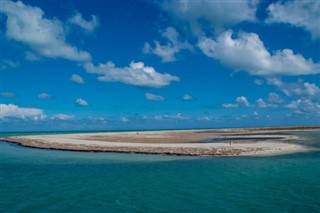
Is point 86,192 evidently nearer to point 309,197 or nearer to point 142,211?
point 142,211

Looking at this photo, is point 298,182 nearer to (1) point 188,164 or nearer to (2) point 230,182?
(2) point 230,182

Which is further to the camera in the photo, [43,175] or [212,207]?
[43,175]

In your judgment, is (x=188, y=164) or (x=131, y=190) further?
(x=188, y=164)

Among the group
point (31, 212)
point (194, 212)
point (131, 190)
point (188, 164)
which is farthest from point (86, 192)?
point (188, 164)

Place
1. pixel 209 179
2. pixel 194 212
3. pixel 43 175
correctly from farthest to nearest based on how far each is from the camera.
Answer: pixel 43 175
pixel 209 179
pixel 194 212

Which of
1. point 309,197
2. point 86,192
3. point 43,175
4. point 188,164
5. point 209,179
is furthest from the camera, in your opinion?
point 188,164

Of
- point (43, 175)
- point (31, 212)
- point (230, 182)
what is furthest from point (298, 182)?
point (43, 175)
